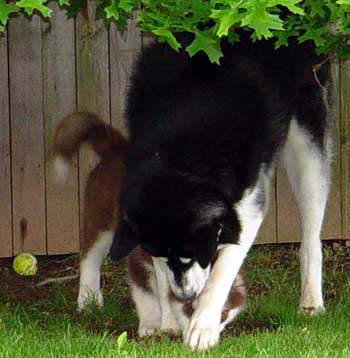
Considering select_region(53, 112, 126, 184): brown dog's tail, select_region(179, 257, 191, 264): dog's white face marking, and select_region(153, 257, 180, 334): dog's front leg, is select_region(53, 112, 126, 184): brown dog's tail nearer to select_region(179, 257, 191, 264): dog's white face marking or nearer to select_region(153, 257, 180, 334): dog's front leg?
select_region(153, 257, 180, 334): dog's front leg

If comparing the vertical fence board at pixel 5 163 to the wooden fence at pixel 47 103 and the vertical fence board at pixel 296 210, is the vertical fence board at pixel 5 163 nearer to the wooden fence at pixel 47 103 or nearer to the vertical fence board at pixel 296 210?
the wooden fence at pixel 47 103

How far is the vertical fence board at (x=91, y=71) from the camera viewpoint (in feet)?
22.8

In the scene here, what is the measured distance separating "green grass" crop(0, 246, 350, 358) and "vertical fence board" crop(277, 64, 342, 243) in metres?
0.14

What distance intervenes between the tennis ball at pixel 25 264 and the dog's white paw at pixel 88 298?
0.97 m

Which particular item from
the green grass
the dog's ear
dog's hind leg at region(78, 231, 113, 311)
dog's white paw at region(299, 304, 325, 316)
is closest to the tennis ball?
the green grass

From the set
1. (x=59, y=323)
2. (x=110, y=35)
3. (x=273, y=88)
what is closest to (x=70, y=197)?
(x=110, y=35)

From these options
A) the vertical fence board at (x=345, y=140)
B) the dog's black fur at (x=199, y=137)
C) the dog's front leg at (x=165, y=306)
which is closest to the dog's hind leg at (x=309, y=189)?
the dog's black fur at (x=199, y=137)

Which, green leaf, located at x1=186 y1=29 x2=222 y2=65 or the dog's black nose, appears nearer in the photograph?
green leaf, located at x1=186 y1=29 x2=222 y2=65

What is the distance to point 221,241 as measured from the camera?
198 inches

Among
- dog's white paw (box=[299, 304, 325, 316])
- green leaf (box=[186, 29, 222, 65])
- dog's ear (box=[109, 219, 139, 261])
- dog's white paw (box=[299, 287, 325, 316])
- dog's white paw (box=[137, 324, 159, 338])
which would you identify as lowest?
dog's white paw (box=[137, 324, 159, 338])

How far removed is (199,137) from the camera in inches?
195

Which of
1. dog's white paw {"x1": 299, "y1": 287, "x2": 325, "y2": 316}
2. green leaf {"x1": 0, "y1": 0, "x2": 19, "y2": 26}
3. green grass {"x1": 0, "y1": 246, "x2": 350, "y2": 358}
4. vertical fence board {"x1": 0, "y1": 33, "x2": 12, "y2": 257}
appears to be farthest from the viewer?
vertical fence board {"x1": 0, "y1": 33, "x2": 12, "y2": 257}

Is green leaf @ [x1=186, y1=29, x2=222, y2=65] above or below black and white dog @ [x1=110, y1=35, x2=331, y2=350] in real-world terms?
above

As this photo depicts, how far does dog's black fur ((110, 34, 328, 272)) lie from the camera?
187 inches
